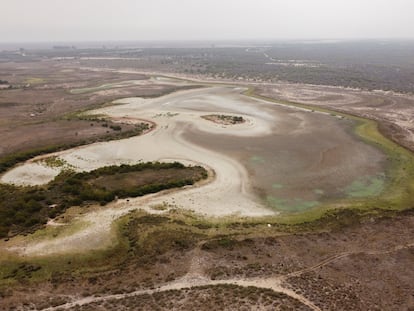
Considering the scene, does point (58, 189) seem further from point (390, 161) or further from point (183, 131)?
point (390, 161)

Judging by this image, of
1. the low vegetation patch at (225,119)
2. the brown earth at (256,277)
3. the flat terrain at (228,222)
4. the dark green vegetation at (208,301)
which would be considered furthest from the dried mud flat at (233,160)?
the dark green vegetation at (208,301)

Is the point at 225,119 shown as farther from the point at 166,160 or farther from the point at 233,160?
the point at 166,160

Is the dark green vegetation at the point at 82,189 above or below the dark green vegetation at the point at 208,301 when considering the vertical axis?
above

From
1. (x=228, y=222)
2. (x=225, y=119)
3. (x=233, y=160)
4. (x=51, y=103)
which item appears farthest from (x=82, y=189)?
(x=51, y=103)

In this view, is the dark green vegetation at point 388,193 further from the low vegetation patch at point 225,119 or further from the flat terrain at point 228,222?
the low vegetation patch at point 225,119

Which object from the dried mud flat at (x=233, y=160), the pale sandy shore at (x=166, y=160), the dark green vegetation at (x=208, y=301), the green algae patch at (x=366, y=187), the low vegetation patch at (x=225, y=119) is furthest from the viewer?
the low vegetation patch at (x=225, y=119)

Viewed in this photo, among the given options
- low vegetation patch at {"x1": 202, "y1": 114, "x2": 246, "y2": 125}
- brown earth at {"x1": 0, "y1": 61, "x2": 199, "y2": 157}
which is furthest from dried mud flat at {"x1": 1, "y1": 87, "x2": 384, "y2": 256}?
brown earth at {"x1": 0, "y1": 61, "x2": 199, "y2": 157}

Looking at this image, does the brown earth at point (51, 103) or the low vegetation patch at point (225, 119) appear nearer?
the brown earth at point (51, 103)

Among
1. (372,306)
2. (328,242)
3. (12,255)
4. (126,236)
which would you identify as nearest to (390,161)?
(328,242)
